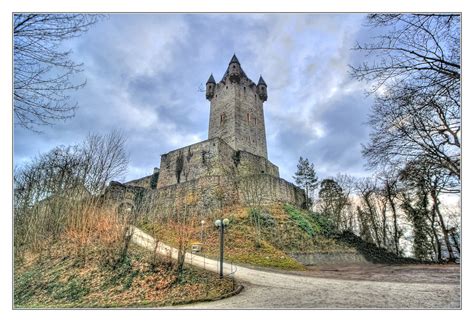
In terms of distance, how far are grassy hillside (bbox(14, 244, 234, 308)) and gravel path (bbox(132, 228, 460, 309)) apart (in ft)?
1.59

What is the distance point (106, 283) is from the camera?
16.9 feet

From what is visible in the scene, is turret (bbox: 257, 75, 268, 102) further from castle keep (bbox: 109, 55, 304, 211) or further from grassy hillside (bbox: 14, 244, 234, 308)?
grassy hillside (bbox: 14, 244, 234, 308)

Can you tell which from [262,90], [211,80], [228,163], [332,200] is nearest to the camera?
[228,163]

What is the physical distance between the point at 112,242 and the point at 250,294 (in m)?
3.36

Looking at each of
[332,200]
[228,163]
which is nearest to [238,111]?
[228,163]

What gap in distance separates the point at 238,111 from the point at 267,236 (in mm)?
12777

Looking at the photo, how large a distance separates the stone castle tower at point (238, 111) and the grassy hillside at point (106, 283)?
48.6 ft

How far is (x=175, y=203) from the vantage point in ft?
44.5

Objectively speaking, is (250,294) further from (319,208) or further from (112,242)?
(319,208)

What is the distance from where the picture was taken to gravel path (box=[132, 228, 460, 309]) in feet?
13.2

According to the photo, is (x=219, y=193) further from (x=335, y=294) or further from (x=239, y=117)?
(x=335, y=294)

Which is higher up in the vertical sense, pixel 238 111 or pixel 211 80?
pixel 211 80

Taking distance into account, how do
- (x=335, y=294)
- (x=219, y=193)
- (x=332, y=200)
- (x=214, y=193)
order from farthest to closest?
(x=332, y=200)
(x=214, y=193)
(x=219, y=193)
(x=335, y=294)

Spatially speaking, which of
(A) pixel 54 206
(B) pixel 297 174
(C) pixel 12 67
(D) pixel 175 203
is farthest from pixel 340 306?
(B) pixel 297 174
